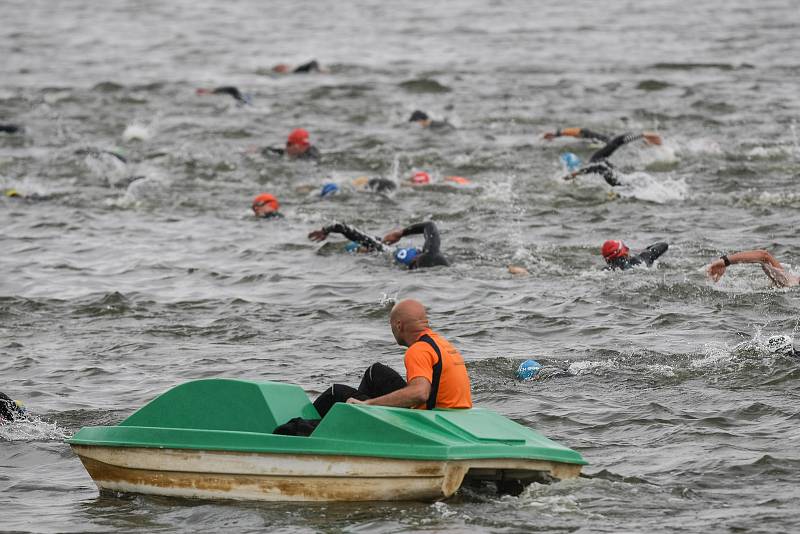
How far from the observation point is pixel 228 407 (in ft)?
32.7

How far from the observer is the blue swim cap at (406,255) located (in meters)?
17.8

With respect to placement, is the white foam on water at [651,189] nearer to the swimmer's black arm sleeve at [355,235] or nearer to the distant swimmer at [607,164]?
the distant swimmer at [607,164]

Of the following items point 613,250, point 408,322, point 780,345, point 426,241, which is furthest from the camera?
point 426,241

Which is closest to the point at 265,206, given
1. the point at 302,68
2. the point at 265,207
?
the point at 265,207

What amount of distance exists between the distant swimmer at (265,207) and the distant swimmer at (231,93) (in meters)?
10.2

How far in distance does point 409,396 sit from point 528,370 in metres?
3.47

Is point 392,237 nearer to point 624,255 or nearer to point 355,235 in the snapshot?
point 355,235

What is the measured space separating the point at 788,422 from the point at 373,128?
60.3 feet

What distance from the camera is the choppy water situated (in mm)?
10203

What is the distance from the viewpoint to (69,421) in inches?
490

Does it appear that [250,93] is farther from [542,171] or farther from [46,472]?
[46,472]

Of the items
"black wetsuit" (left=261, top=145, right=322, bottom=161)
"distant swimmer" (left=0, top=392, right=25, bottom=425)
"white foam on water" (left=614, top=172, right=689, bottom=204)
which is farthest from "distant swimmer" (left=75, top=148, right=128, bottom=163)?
"distant swimmer" (left=0, top=392, right=25, bottom=425)

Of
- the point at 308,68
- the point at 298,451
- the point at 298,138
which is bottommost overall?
the point at 298,451

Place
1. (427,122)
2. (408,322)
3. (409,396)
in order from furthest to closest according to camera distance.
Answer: (427,122), (408,322), (409,396)
